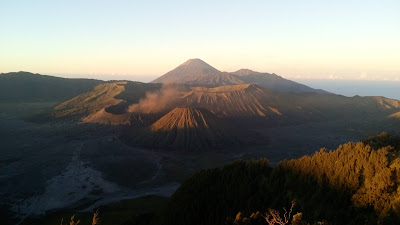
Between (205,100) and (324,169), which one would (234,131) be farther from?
(324,169)

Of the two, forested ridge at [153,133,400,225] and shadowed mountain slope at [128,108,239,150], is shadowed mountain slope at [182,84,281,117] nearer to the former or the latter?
shadowed mountain slope at [128,108,239,150]

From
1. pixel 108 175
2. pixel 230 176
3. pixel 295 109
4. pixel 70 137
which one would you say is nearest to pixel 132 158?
pixel 108 175

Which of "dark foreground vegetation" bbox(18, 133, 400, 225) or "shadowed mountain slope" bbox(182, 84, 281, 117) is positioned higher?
"shadowed mountain slope" bbox(182, 84, 281, 117)

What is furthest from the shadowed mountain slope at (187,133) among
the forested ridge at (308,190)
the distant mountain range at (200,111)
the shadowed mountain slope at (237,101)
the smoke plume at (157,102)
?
the forested ridge at (308,190)

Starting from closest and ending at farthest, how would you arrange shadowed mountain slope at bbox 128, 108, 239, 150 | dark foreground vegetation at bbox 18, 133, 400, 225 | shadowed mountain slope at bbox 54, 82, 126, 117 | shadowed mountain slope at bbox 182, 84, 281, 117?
dark foreground vegetation at bbox 18, 133, 400, 225 < shadowed mountain slope at bbox 128, 108, 239, 150 < shadowed mountain slope at bbox 54, 82, 126, 117 < shadowed mountain slope at bbox 182, 84, 281, 117

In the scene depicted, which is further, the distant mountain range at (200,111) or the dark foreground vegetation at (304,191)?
the distant mountain range at (200,111)

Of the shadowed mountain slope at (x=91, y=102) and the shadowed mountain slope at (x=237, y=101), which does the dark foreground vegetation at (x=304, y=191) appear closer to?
the shadowed mountain slope at (x=237, y=101)

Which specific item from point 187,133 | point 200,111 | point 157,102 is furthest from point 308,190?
point 157,102

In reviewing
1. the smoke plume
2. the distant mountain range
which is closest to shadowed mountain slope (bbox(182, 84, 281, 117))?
the distant mountain range

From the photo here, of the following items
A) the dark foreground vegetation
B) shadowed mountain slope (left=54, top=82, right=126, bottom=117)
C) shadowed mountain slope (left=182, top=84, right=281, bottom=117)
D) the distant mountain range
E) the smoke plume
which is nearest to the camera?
the dark foreground vegetation

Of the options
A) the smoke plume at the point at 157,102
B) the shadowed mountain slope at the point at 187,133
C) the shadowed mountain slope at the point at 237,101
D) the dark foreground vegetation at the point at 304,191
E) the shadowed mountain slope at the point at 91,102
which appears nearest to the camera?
the dark foreground vegetation at the point at 304,191
